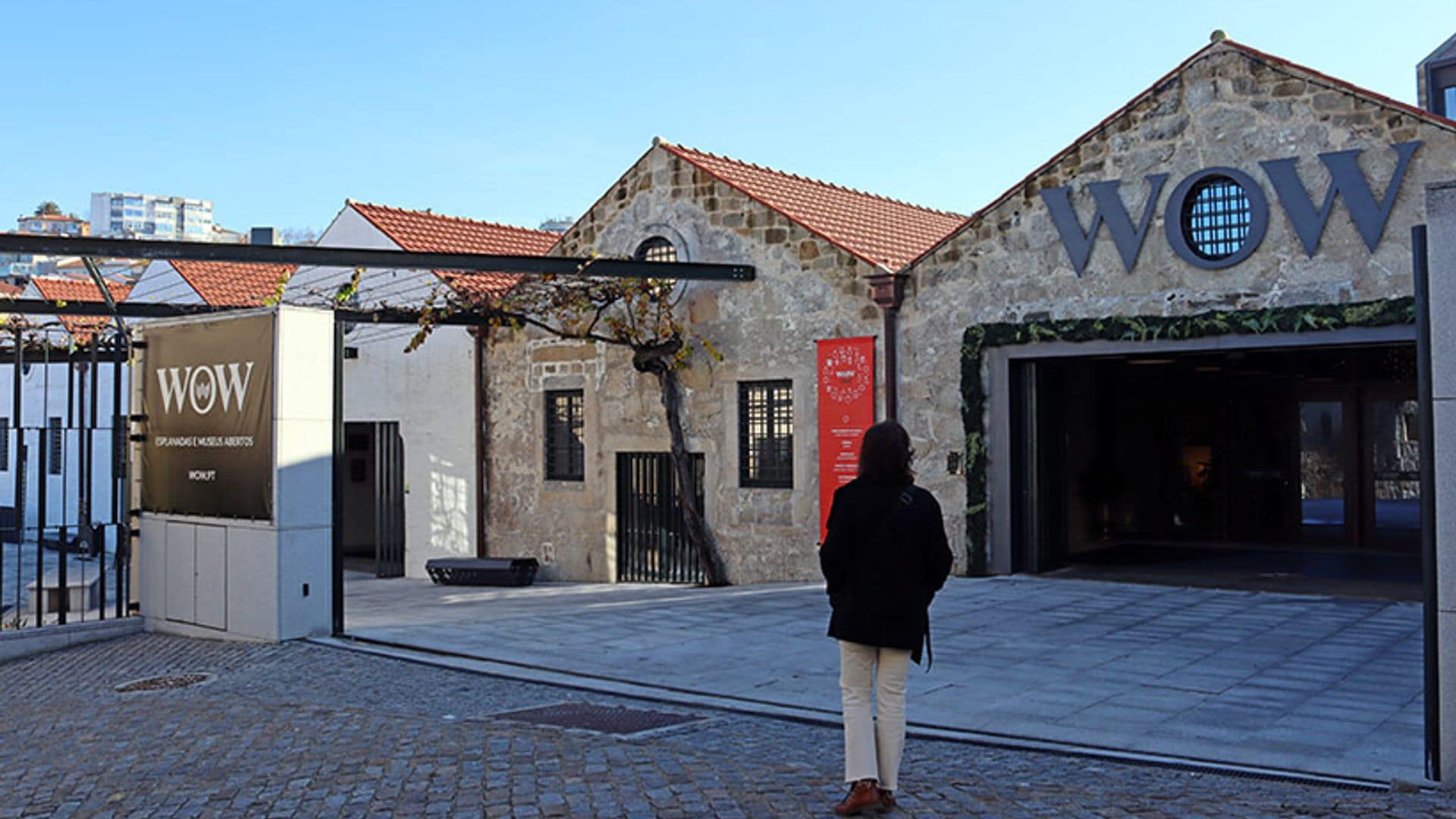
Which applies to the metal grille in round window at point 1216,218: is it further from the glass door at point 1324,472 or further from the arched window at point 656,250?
the arched window at point 656,250

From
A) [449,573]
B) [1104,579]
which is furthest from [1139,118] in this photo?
[449,573]

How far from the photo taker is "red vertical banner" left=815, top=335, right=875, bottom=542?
15.2 meters

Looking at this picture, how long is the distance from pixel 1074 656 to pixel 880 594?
4.73m

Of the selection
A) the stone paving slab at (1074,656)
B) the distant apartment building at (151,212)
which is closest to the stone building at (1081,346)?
the stone paving slab at (1074,656)

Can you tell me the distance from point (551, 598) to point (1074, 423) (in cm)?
779

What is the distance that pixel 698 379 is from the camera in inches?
673

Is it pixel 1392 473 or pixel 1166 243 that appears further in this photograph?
pixel 1392 473

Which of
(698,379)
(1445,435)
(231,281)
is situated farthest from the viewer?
(231,281)

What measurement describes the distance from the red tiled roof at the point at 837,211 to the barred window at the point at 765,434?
2031 millimetres

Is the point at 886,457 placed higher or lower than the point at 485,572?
higher

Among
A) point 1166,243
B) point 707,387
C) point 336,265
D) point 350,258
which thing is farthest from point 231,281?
point 1166,243

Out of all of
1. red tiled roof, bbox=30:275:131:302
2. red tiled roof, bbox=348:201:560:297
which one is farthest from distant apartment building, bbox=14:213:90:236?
red tiled roof, bbox=348:201:560:297

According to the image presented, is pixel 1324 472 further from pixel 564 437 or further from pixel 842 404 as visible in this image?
pixel 564 437

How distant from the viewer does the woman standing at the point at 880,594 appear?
17.3 ft
